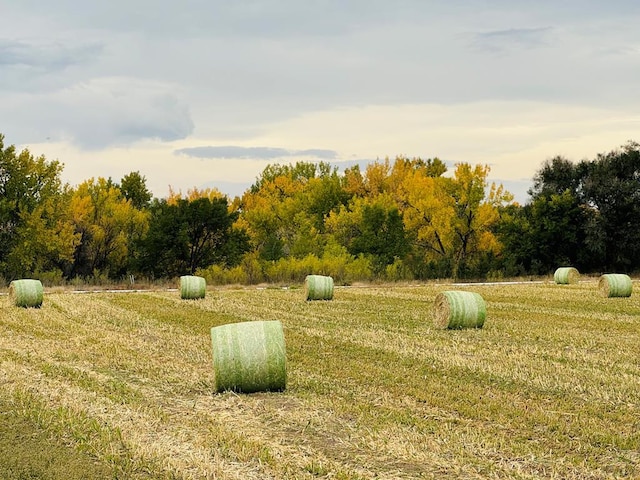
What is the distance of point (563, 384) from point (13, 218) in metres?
50.1

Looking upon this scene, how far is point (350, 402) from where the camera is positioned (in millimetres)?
12195

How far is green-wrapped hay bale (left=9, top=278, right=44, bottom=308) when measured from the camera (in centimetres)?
2906

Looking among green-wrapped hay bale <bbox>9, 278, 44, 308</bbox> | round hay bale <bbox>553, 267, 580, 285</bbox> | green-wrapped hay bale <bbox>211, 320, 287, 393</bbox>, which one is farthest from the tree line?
green-wrapped hay bale <bbox>211, 320, 287, 393</bbox>

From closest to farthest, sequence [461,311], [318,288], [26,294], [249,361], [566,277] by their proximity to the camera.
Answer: [249,361] < [461,311] < [26,294] < [318,288] < [566,277]

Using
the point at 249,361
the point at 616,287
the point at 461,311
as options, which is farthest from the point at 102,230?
the point at 249,361

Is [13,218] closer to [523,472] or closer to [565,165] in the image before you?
[565,165]

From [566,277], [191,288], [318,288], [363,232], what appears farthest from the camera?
[363,232]

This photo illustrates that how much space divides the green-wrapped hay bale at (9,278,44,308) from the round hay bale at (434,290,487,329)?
1503cm

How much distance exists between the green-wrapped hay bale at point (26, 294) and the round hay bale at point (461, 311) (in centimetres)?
1503

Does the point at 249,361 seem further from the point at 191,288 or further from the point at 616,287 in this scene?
the point at 616,287

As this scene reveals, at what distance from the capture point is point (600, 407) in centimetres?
1195

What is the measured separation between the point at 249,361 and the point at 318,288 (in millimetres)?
19778

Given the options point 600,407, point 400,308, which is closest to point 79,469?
point 600,407

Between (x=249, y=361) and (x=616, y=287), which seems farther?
(x=616, y=287)
